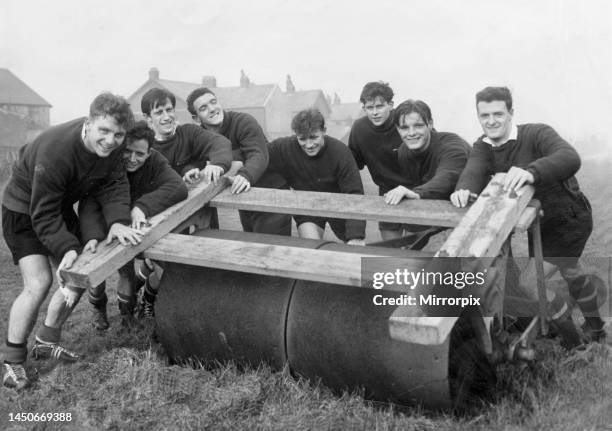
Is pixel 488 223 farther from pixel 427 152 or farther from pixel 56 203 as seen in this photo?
pixel 56 203

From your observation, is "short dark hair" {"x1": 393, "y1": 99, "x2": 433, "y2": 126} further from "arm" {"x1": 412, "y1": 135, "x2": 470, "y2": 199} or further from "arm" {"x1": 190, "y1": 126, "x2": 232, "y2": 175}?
"arm" {"x1": 190, "y1": 126, "x2": 232, "y2": 175}

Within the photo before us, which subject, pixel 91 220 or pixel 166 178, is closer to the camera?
pixel 91 220

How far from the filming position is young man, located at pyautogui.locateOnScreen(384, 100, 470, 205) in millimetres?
4310

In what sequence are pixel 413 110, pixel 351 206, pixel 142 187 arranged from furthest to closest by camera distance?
pixel 413 110
pixel 142 187
pixel 351 206

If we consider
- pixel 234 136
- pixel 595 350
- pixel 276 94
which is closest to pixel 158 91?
pixel 234 136

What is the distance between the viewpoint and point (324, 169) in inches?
203

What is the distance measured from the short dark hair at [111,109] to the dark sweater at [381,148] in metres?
2.40

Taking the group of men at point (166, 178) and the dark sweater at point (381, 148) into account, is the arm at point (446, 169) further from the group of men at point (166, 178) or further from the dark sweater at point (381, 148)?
the dark sweater at point (381, 148)

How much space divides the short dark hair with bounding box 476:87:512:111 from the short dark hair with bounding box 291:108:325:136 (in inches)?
55.4

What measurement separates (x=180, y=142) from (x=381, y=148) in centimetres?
177

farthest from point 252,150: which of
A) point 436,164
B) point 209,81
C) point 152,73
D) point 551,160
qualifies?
point 152,73

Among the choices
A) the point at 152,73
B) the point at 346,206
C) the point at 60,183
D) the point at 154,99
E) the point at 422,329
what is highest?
the point at 152,73

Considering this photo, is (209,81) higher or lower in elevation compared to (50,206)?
higher

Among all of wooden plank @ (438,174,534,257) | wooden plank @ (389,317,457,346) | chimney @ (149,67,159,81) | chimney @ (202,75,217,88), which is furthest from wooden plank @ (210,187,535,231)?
chimney @ (149,67,159,81)
